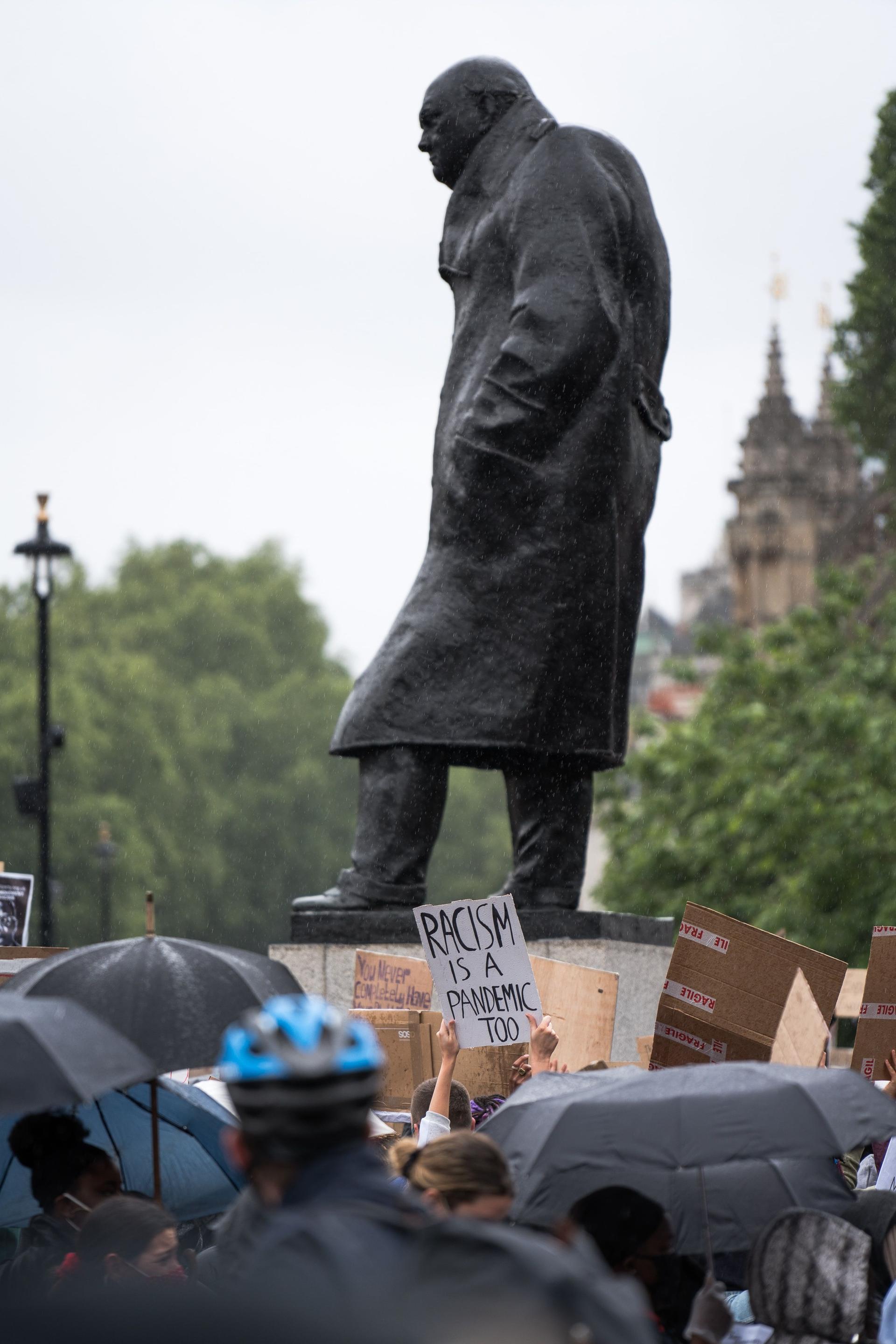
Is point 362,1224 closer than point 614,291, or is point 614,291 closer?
point 362,1224

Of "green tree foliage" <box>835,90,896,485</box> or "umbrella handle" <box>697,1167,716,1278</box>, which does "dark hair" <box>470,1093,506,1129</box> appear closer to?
"umbrella handle" <box>697,1167,716,1278</box>

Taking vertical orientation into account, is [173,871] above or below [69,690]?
below

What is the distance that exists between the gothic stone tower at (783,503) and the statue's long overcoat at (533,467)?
175 ft

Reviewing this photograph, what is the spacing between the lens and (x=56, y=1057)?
4164 mm

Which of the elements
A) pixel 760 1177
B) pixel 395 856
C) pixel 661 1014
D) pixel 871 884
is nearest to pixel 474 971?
pixel 661 1014

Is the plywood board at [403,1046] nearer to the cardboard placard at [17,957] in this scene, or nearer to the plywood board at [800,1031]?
the cardboard placard at [17,957]

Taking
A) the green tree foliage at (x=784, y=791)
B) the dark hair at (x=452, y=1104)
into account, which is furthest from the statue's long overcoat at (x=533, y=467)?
the green tree foliage at (x=784, y=791)

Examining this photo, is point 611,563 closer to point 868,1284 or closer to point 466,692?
point 466,692

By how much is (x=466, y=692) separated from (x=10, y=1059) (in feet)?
17.7

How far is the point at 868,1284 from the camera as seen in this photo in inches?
184

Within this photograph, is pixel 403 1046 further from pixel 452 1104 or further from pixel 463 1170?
pixel 463 1170

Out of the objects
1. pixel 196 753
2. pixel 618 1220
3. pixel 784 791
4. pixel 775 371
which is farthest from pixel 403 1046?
pixel 775 371

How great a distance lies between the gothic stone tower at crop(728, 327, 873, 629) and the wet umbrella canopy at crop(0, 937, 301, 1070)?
5775 centimetres

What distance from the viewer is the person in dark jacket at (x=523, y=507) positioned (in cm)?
935
